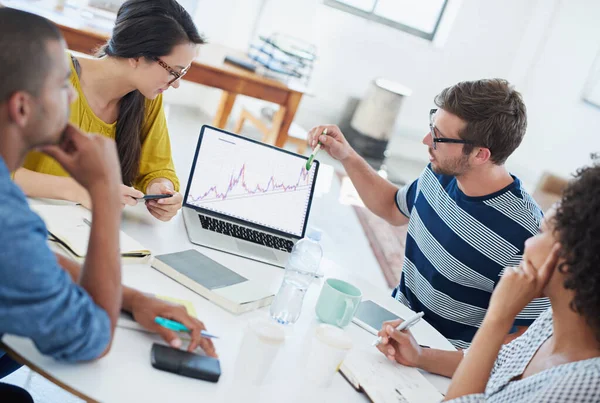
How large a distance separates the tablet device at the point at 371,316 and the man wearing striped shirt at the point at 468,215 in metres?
0.32

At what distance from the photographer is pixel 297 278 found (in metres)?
1.54

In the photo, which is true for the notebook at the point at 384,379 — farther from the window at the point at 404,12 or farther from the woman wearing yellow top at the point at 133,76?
the window at the point at 404,12

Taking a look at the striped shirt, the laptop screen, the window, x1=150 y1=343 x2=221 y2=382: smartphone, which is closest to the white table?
x1=150 y1=343 x2=221 y2=382: smartphone

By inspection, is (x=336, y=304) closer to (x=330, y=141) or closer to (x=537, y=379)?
(x=537, y=379)

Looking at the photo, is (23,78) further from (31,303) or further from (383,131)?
(383,131)

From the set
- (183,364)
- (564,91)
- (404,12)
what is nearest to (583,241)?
(183,364)

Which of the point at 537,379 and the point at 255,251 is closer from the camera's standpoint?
the point at 537,379

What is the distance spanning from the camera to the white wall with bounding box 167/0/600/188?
5914 millimetres

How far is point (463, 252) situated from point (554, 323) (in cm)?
64

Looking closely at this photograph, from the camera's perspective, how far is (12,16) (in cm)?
96

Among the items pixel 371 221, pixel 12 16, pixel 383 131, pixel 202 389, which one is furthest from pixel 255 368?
pixel 383 131

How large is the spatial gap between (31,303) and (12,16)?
427mm

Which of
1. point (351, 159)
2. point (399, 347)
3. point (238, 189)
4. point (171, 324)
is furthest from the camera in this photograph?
point (351, 159)

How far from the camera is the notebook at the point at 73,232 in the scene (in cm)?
131
